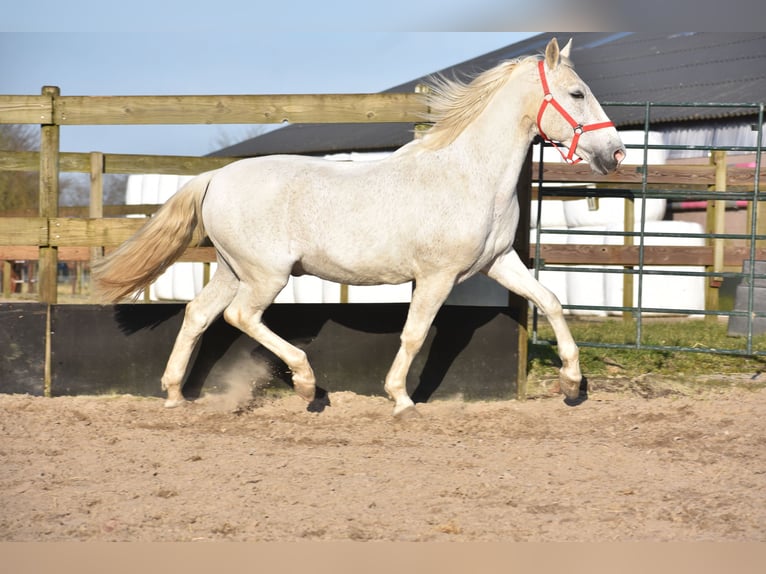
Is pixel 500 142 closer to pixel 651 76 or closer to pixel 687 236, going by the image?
pixel 687 236

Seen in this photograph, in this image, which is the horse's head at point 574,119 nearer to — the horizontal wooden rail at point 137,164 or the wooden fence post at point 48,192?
the horizontal wooden rail at point 137,164

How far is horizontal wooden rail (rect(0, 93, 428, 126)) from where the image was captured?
19.0 feet

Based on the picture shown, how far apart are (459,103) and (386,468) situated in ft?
7.72

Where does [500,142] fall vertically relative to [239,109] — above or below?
below

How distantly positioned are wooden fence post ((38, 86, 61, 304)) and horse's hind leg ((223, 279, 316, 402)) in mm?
1387

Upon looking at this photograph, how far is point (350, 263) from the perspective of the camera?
5203 millimetres

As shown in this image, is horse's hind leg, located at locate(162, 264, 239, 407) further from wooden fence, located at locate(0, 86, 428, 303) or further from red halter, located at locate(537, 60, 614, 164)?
red halter, located at locate(537, 60, 614, 164)

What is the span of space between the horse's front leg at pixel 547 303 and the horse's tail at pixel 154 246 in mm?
1808

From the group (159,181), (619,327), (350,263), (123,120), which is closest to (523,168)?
(350,263)

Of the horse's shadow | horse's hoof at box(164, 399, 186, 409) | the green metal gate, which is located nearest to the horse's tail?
the horse's shadow

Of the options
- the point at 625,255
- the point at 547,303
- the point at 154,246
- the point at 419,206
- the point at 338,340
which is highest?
the point at 419,206

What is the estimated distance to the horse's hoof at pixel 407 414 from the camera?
5188 mm

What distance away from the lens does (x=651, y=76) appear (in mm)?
19625

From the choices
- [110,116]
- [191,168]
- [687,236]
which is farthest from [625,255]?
[110,116]
